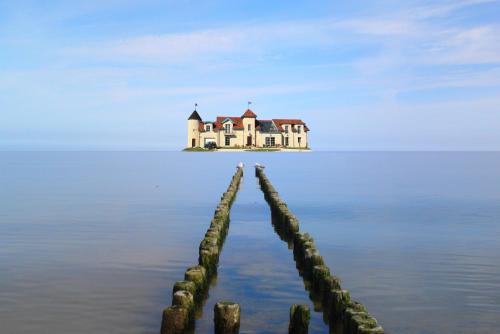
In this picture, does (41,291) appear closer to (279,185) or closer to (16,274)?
(16,274)

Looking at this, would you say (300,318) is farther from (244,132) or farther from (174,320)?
(244,132)

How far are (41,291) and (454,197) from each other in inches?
1297

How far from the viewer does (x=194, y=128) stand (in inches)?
4358

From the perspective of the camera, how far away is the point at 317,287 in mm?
11508

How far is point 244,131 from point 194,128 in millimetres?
9789

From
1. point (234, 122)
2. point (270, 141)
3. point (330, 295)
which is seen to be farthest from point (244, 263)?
point (270, 141)

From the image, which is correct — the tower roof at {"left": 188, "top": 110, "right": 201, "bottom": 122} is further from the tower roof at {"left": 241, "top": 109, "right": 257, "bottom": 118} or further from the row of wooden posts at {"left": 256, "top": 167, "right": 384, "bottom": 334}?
the row of wooden posts at {"left": 256, "top": 167, "right": 384, "bottom": 334}

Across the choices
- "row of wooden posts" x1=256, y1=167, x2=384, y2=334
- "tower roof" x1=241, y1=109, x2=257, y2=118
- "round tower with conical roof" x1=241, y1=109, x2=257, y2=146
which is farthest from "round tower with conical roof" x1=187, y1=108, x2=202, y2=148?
"row of wooden posts" x1=256, y1=167, x2=384, y2=334

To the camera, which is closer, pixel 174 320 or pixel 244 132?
pixel 174 320

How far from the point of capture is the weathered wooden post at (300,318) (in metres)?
8.90

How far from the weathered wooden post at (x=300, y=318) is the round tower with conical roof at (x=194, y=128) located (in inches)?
3963

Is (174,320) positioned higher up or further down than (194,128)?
further down

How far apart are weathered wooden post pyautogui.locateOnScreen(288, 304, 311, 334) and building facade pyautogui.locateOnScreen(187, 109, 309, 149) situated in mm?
98207

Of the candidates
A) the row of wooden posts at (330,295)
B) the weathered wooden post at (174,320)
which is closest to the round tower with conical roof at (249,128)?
the row of wooden posts at (330,295)
